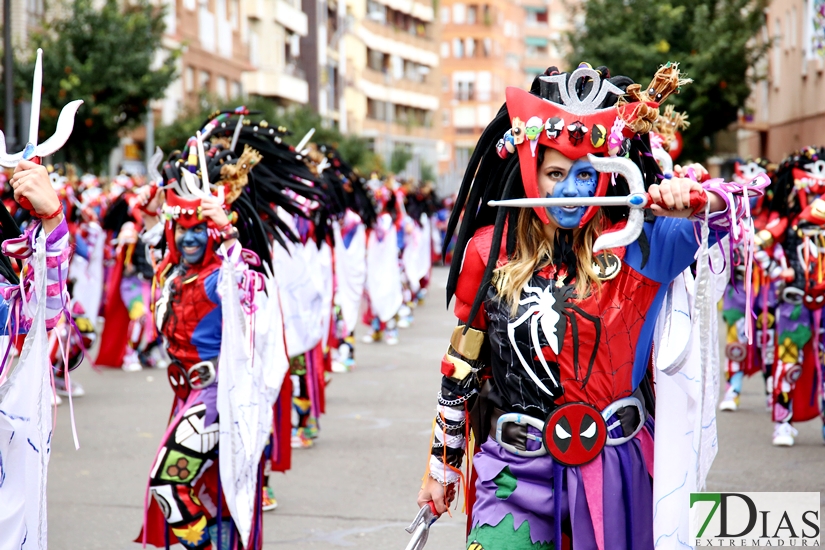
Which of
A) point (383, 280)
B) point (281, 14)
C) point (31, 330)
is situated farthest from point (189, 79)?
point (31, 330)

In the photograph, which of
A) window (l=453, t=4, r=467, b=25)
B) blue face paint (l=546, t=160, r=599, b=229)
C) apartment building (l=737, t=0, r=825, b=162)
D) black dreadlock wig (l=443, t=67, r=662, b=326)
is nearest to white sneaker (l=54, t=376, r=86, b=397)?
black dreadlock wig (l=443, t=67, r=662, b=326)

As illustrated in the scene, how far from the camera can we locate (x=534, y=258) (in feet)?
13.4

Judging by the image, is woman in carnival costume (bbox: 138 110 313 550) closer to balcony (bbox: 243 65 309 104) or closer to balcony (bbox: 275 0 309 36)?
balcony (bbox: 243 65 309 104)

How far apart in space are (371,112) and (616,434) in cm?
6827

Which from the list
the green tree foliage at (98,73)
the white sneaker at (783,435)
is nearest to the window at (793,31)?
the green tree foliage at (98,73)

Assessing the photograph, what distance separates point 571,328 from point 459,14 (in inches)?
3654

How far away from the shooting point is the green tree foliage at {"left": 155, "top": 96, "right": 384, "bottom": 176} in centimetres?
3027

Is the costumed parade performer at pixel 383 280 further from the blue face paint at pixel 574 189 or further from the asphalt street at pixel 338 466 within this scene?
the blue face paint at pixel 574 189

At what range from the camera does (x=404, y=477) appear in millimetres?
8391

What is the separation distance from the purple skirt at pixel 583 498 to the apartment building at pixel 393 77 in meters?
56.2

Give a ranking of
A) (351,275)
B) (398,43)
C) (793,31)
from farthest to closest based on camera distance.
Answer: (398,43) < (793,31) < (351,275)

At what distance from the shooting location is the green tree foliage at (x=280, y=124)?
3027cm

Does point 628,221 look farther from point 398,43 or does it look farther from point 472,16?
point 472,16

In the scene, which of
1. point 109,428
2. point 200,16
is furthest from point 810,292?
point 200,16
